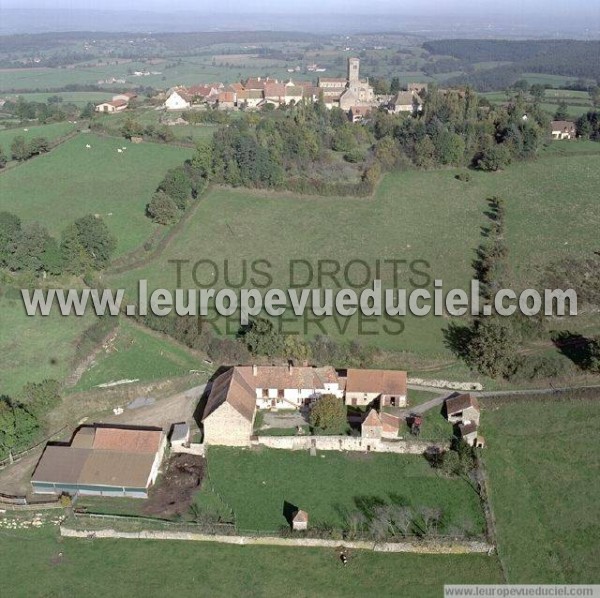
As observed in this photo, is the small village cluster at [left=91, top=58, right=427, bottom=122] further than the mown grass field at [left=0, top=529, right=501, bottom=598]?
Yes

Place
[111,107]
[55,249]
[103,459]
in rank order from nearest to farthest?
[103,459]
[55,249]
[111,107]

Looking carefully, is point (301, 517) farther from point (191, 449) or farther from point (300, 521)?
point (191, 449)

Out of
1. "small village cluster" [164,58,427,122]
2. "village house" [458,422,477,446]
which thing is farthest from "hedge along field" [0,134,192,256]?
"village house" [458,422,477,446]

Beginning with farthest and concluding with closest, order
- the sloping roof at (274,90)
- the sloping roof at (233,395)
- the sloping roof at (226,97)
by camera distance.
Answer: the sloping roof at (274,90) → the sloping roof at (226,97) → the sloping roof at (233,395)

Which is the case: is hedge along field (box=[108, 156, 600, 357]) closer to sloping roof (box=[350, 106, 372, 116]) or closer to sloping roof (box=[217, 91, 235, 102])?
sloping roof (box=[350, 106, 372, 116])

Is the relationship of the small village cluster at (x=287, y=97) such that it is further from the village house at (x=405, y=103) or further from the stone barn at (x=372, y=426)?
the stone barn at (x=372, y=426)

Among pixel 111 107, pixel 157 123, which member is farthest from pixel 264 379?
pixel 111 107

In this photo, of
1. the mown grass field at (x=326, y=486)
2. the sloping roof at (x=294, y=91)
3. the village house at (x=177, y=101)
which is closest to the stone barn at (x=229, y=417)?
the mown grass field at (x=326, y=486)
